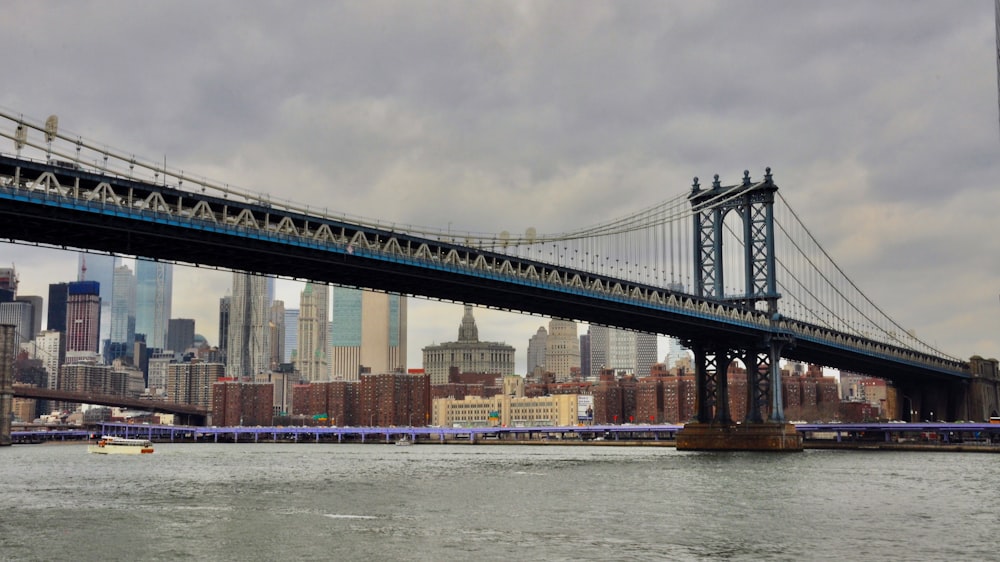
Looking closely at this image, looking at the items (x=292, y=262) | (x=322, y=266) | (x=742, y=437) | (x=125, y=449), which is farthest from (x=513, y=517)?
(x=125, y=449)

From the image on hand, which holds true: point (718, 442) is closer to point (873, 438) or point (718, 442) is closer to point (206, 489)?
point (206, 489)

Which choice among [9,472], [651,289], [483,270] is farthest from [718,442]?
[9,472]

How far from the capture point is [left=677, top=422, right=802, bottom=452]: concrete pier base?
115500 millimetres

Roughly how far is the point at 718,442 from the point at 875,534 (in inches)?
3015

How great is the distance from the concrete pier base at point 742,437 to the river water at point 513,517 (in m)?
33.8

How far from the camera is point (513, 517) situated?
48.7 meters

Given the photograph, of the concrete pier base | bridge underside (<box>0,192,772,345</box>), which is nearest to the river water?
bridge underside (<box>0,192,772,345</box>)

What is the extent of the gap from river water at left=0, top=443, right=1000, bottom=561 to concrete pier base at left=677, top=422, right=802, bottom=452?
33771 mm

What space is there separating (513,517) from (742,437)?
7237 cm

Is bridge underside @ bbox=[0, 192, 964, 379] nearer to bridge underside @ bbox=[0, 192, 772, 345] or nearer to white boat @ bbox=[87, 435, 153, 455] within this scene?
bridge underside @ bbox=[0, 192, 772, 345]

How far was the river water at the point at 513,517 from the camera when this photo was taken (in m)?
38.1

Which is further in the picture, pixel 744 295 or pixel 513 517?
pixel 744 295

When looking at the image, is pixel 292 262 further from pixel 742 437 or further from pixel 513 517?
pixel 742 437

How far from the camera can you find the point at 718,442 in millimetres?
118500
